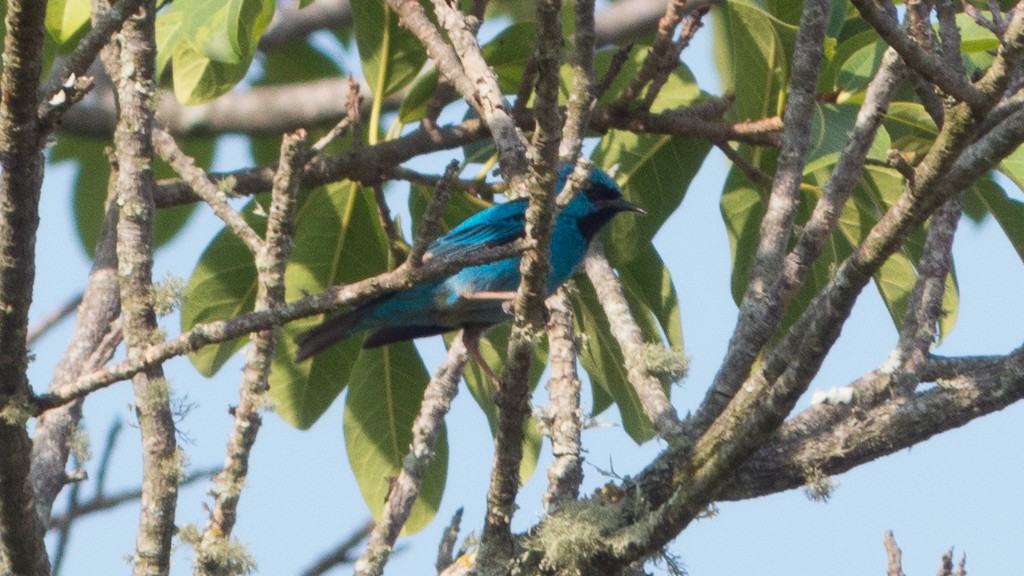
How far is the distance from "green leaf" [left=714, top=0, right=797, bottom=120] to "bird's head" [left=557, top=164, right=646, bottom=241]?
2.41 ft

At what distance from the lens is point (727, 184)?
16.7 ft

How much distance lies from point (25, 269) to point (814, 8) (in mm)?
2521

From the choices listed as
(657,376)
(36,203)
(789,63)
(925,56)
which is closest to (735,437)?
(925,56)

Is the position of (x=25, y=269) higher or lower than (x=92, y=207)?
lower

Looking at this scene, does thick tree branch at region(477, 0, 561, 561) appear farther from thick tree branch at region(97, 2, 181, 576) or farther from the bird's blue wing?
the bird's blue wing

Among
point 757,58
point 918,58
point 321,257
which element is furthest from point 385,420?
point 918,58

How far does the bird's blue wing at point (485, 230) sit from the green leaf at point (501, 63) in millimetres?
519

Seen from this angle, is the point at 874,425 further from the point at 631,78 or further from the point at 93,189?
the point at 93,189

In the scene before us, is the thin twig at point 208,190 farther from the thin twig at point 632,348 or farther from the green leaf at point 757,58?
the green leaf at point 757,58

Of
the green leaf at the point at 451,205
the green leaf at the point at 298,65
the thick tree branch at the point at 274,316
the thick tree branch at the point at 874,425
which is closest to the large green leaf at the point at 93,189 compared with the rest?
the green leaf at the point at 298,65

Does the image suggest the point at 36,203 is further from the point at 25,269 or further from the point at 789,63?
the point at 789,63

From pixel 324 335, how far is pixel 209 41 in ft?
4.51

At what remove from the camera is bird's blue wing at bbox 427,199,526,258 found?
516cm

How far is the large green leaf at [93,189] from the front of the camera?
6.39 m
